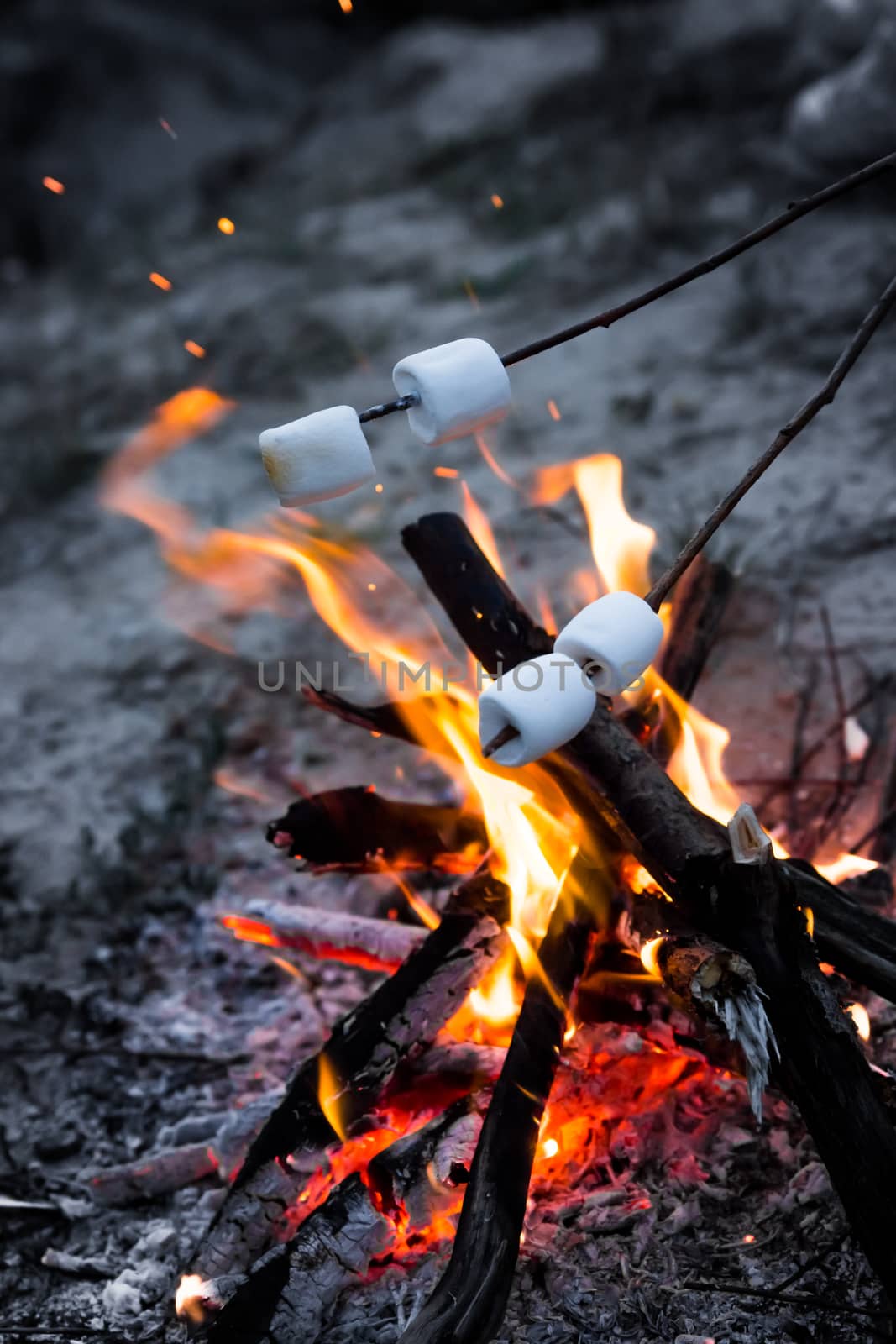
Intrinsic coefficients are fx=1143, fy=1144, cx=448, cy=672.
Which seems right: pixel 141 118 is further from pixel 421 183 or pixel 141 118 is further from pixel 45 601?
pixel 45 601

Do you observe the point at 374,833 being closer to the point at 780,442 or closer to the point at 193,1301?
the point at 193,1301

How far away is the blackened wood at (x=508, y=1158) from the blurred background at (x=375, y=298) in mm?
1408

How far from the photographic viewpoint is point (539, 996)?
1.90 m

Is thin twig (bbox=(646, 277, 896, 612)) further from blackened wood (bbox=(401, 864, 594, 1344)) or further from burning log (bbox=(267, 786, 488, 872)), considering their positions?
burning log (bbox=(267, 786, 488, 872))

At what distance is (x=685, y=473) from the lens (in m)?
4.33

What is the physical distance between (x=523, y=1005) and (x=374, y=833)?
529 mm

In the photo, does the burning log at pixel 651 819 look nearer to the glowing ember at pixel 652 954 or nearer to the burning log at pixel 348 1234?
the glowing ember at pixel 652 954

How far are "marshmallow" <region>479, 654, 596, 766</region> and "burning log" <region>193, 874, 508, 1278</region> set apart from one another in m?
0.63

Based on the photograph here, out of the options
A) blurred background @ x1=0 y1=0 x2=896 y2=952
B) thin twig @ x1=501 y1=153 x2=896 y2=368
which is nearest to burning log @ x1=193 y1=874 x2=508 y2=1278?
thin twig @ x1=501 y1=153 x2=896 y2=368

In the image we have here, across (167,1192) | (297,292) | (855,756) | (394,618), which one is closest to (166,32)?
(297,292)

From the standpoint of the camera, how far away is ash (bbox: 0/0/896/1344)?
→ 6.40 ft

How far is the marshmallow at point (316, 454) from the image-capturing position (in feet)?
4.93

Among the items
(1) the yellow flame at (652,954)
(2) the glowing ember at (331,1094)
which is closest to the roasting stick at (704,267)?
(1) the yellow flame at (652,954)

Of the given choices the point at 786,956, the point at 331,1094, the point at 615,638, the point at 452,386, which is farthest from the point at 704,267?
the point at 331,1094
